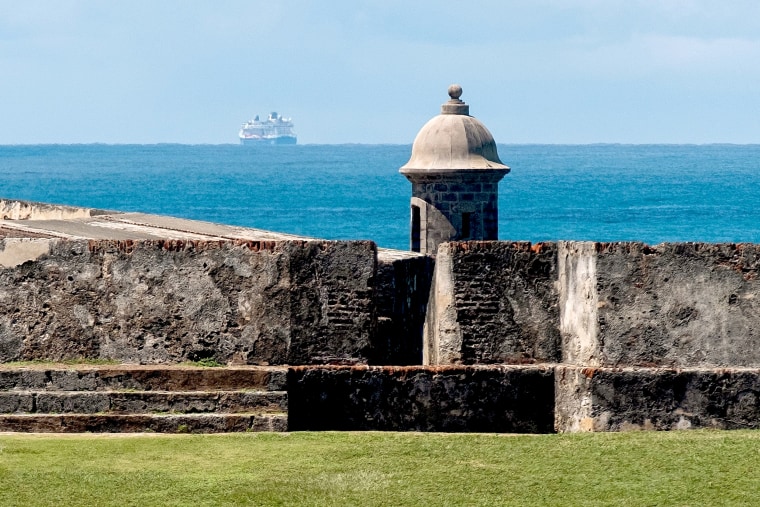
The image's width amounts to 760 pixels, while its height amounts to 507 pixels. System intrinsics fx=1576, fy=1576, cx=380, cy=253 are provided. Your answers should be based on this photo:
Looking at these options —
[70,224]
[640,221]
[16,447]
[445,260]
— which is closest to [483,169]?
[70,224]

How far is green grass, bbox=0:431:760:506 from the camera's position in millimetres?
7727

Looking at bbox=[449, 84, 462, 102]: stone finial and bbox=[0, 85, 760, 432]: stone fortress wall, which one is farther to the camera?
bbox=[449, 84, 462, 102]: stone finial

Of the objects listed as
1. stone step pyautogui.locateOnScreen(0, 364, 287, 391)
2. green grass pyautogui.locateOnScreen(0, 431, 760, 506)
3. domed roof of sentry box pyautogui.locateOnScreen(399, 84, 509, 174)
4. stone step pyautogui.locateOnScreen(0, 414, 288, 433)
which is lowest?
green grass pyautogui.locateOnScreen(0, 431, 760, 506)

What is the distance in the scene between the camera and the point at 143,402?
387 inches

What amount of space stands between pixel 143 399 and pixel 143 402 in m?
0.02

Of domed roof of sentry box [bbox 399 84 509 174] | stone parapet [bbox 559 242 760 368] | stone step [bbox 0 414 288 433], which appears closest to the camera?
stone step [bbox 0 414 288 433]

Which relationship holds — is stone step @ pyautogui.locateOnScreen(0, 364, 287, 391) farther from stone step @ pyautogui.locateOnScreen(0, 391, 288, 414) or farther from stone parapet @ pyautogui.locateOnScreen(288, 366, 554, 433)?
stone parapet @ pyautogui.locateOnScreen(288, 366, 554, 433)

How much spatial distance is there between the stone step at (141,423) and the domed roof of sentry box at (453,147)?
17.5 meters

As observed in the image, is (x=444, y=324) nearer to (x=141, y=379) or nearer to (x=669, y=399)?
(x=669, y=399)

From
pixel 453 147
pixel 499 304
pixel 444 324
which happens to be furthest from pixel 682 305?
pixel 453 147

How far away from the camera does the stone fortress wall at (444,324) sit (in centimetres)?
998

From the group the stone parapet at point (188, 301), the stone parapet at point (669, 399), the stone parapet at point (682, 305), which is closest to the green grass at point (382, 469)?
the stone parapet at point (669, 399)

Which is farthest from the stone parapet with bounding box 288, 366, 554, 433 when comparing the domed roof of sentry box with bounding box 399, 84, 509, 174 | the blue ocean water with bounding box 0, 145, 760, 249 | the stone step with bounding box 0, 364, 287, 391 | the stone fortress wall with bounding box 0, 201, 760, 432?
the blue ocean water with bounding box 0, 145, 760, 249

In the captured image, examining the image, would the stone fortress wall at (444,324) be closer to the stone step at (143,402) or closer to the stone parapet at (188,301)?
the stone parapet at (188,301)
